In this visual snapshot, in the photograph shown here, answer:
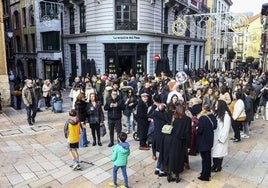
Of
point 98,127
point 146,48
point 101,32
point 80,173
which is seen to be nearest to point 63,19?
point 101,32

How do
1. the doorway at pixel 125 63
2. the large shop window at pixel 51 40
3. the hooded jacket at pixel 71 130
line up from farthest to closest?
the large shop window at pixel 51 40
the doorway at pixel 125 63
the hooded jacket at pixel 71 130

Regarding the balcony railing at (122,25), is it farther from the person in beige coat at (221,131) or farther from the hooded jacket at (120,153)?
the hooded jacket at (120,153)

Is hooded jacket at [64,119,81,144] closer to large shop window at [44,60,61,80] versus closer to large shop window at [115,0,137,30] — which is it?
large shop window at [115,0,137,30]

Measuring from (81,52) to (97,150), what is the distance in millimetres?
17283

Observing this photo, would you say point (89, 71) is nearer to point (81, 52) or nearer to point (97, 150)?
point (81, 52)

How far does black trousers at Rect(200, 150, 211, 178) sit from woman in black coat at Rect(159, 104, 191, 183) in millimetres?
436

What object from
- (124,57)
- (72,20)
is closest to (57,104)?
(124,57)

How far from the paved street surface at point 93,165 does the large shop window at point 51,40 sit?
1788 centimetres

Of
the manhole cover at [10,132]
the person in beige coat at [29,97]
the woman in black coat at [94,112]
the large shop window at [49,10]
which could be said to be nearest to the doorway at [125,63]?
the large shop window at [49,10]

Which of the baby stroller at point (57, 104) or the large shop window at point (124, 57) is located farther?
the large shop window at point (124, 57)

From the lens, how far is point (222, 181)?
629 centimetres

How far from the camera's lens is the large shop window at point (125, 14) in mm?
20750

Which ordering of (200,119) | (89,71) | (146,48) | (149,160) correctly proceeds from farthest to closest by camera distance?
1. (146,48)
2. (89,71)
3. (149,160)
4. (200,119)

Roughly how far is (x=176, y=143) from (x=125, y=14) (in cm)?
1665
